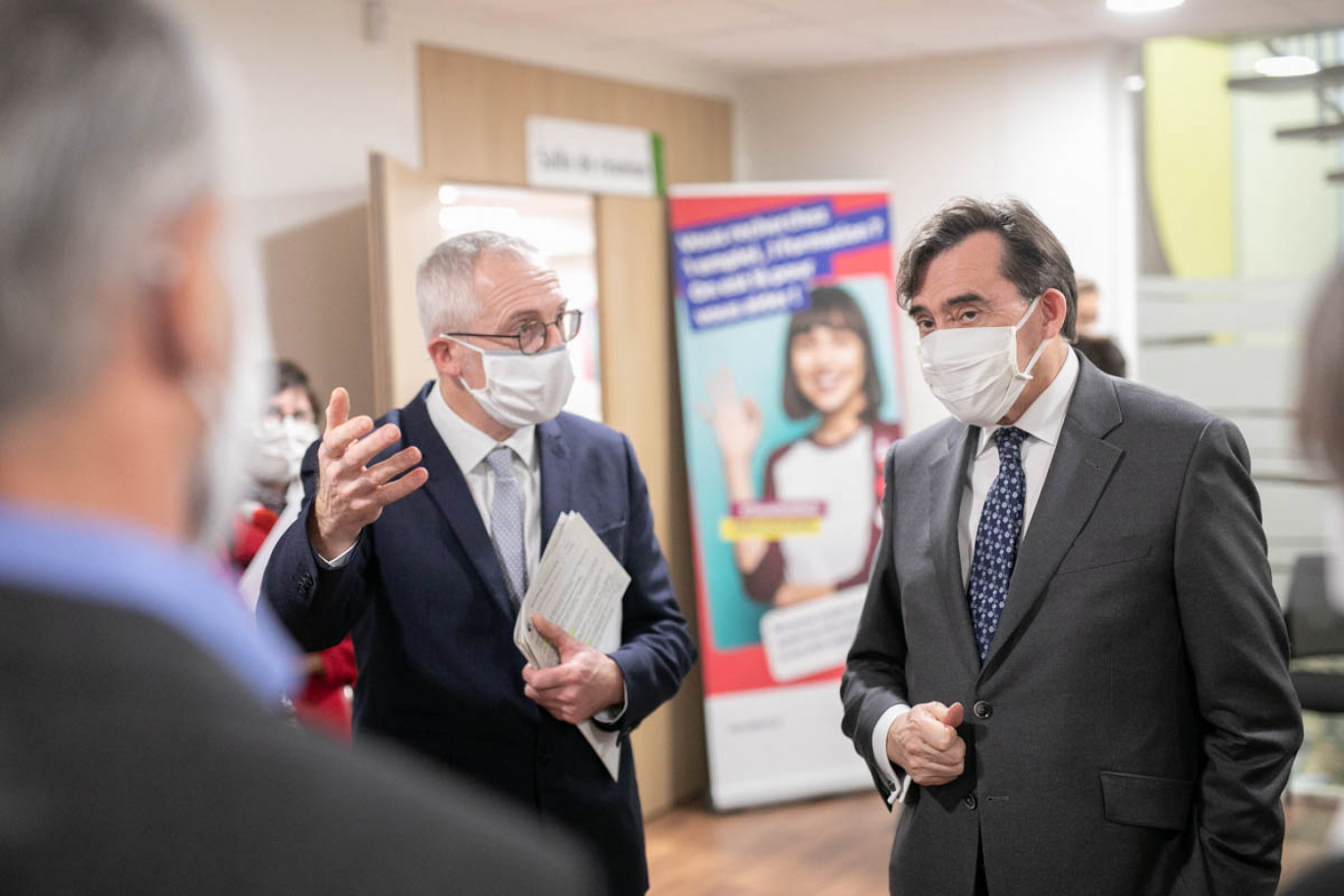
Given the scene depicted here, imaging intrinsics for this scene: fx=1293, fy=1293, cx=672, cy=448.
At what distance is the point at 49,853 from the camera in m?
0.51

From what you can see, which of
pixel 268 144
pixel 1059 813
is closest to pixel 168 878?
pixel 1059 813

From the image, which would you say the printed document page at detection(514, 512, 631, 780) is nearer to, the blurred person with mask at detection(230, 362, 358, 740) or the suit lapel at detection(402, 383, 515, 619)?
the suit lapel at detection(402, 383, 515, 619)

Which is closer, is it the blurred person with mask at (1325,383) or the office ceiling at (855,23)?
the blurred person with mask at (1325,383)

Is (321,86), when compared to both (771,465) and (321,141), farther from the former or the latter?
(771,465)

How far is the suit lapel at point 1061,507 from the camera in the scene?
191 centimetres

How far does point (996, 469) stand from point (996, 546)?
0.50 ft

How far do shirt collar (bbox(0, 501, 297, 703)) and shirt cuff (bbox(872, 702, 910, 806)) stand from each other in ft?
5.23

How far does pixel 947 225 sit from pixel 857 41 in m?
3.68

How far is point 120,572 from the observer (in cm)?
56

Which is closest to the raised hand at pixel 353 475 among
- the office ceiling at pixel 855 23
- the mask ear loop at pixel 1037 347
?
the mask ear loop at pixel 1037 347

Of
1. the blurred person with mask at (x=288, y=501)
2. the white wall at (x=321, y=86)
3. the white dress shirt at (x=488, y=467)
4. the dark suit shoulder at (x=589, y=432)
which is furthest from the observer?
the white wall at (x=321, y=86)

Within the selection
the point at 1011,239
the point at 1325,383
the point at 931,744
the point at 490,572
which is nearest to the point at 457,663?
the point at 490,572

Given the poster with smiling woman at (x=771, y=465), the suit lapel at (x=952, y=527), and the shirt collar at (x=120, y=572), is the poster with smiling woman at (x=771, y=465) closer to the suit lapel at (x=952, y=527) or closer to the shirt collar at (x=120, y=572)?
the suit lapel at (x=952, y=527)

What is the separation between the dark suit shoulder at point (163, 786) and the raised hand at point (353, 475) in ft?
4.06
